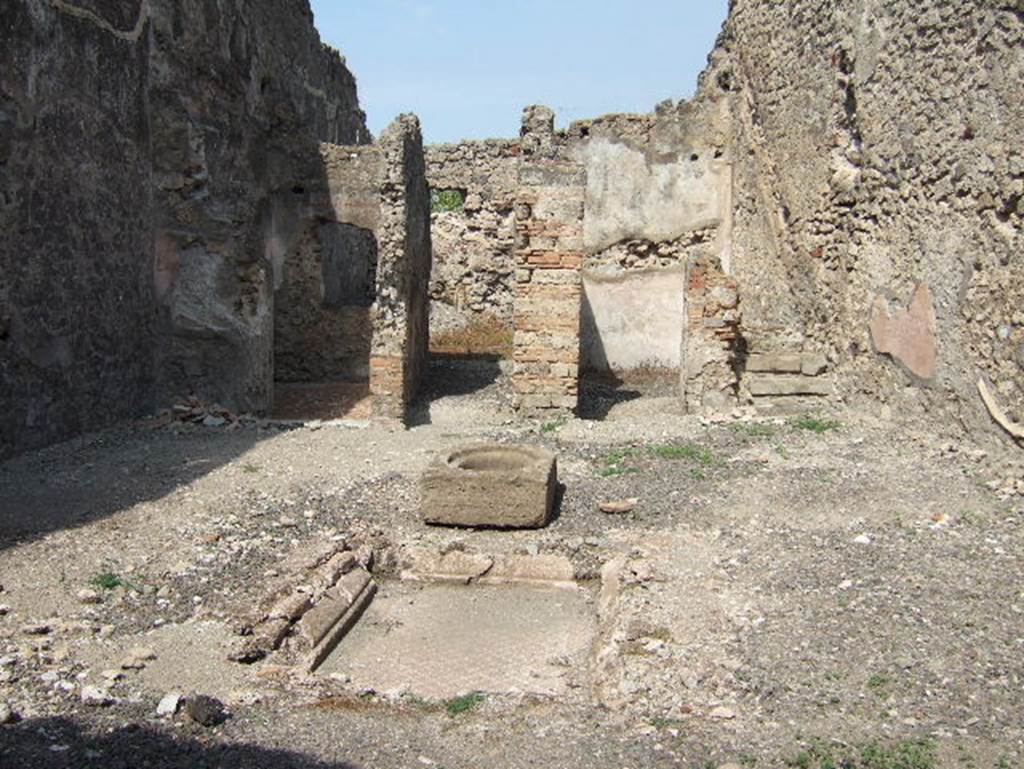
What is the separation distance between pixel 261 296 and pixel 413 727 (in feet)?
24.8

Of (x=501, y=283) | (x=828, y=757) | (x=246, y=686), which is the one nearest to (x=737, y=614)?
(x=828, y=757)

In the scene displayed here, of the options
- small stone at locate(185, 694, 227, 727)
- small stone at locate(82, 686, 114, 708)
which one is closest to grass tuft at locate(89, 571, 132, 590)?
small stone at locate(82, 686, 114, 708)

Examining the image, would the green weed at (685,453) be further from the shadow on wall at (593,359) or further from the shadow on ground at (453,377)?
the shadow on wall at (593,359)

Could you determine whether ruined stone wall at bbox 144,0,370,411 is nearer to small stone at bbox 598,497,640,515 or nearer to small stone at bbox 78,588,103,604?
small stone at bbox 598,497,640,515

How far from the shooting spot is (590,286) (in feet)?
45.0

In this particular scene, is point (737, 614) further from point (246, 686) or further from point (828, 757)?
point (246, 686)

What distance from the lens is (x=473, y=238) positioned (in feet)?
53.0

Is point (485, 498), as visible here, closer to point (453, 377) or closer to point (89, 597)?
point (89, 597)

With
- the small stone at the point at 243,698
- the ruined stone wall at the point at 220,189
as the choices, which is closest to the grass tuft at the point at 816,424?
the ruined stone wall at the point at 220,189

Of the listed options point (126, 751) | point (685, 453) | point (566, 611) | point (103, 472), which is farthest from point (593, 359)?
point (126, 751)

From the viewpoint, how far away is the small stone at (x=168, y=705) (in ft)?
12.2

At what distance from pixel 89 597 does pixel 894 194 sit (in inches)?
277

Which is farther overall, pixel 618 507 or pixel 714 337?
pixel 714 337

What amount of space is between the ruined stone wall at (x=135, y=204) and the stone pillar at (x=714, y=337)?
4.62 m
